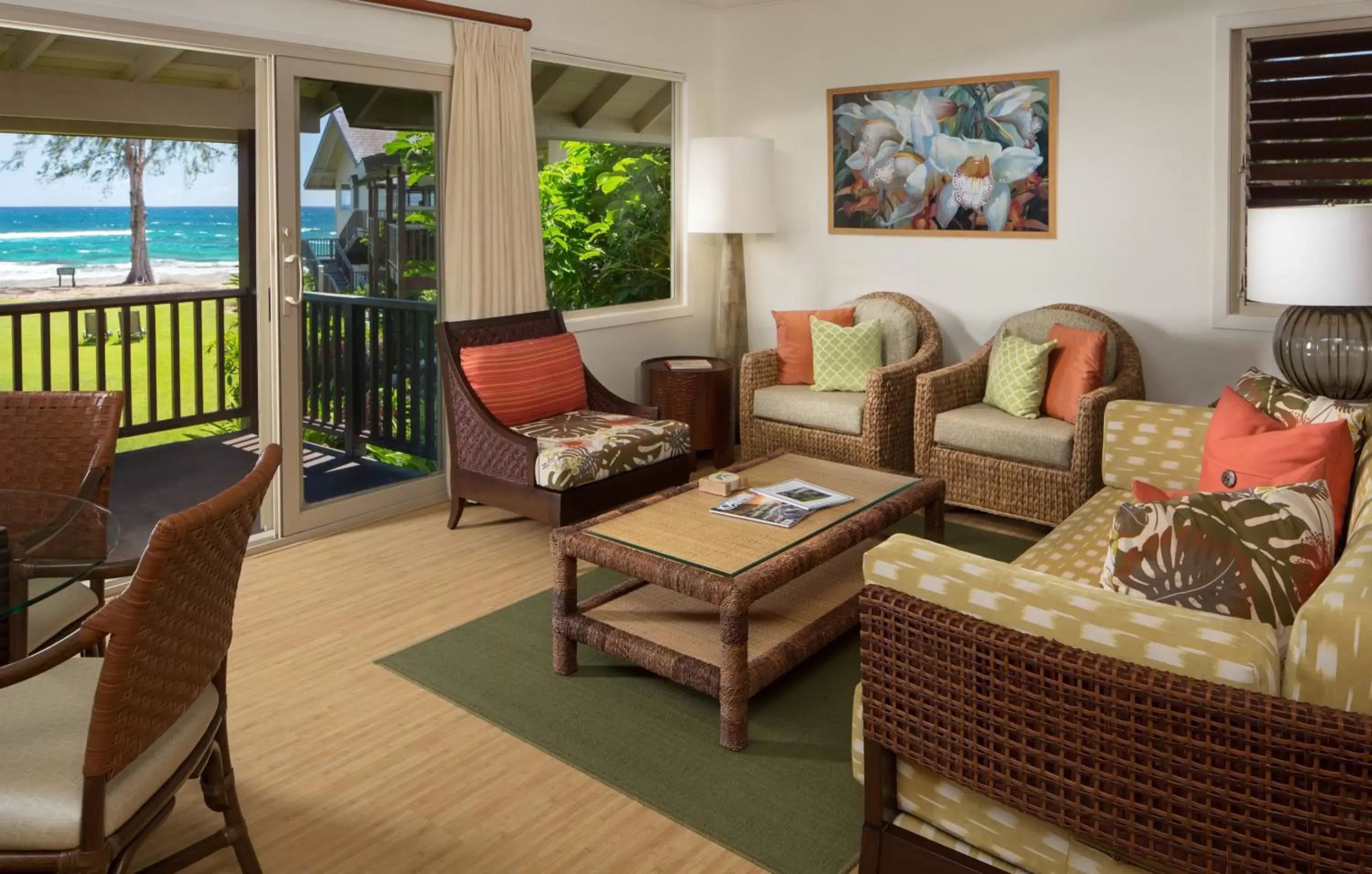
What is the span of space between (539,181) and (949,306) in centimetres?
214

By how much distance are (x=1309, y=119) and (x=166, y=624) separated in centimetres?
454

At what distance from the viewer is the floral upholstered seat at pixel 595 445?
13.4 feet

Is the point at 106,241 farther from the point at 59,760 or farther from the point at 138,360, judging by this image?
the point at 59,760

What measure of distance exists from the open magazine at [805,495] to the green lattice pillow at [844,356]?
163 cm

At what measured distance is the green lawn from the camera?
17.7 feet

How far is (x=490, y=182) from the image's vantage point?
4875mm

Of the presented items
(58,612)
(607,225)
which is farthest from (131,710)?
(607,225)

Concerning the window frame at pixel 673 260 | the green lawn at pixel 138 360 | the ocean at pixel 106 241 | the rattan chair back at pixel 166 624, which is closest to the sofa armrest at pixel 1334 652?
the rattan chair back at pixel 166 624

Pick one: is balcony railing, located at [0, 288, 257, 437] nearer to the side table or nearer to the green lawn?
the green lawn

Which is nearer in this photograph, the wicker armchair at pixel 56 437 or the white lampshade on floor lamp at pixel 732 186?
the wicker armchair at pixel 56 437

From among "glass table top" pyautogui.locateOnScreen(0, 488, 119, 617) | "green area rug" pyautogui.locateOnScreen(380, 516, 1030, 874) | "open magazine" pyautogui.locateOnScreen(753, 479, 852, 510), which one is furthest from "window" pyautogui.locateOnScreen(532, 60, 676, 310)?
"glass table top" pyautogui.locateOnScreen(0, 488, 119, 617)

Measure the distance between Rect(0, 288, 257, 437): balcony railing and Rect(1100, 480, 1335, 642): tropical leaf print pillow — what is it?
4.99 metres

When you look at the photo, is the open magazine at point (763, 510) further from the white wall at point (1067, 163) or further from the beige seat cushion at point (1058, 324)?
the white wall at point (1067, 163)

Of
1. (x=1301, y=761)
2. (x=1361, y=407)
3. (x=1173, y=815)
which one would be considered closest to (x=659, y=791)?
(x=1173, y=815)
